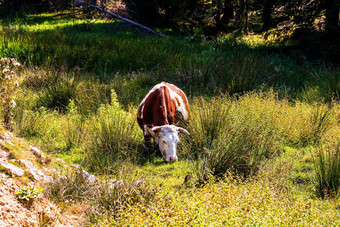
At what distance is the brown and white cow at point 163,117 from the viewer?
562cm

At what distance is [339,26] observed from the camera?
11008 millimetres

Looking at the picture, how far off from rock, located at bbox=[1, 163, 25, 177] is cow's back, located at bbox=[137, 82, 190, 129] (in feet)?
7.58

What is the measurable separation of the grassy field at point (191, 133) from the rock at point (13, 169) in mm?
366

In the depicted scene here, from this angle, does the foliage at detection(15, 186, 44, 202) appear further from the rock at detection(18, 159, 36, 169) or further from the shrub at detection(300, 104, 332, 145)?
the shrub at detection(300, 104, 332, 145)

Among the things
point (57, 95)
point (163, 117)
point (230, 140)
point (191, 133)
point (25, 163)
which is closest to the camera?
point (25, 163)

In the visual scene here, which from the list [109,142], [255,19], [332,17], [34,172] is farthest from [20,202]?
[255,19]

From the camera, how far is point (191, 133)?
621cm

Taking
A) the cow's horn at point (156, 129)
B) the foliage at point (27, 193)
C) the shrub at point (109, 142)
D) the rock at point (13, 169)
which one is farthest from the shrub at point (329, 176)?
the rock at point (13, 169)

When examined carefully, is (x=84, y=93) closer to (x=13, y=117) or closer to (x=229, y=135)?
(x=13, y=117)

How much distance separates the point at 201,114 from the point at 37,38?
7.39m

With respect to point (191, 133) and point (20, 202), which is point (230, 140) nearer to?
point (191, 133)

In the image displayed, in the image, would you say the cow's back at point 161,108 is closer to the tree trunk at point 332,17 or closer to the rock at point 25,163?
the rock at point 25,163

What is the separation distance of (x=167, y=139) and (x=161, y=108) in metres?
0.65

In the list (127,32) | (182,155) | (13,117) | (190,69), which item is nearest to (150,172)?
(182,155)
